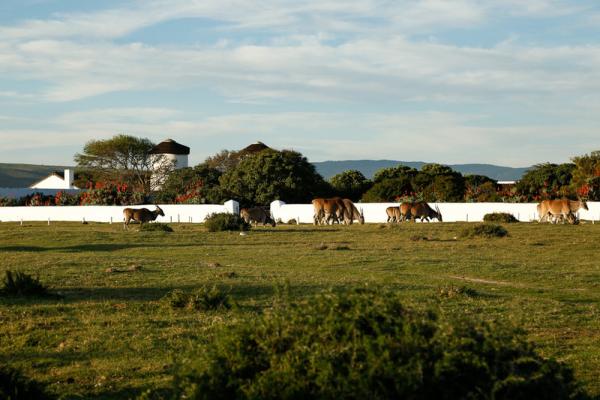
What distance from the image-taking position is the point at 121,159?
105688 millimetres

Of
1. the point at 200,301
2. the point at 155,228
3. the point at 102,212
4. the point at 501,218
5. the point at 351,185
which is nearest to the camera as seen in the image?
the point at 200,301

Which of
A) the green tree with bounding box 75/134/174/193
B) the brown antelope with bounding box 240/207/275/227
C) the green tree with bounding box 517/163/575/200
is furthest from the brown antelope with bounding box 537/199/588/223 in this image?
the green tree with bounding box 75/134/174/193

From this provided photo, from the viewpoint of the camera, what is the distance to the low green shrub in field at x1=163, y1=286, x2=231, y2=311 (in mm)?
13648

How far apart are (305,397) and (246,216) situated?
38.9 metres

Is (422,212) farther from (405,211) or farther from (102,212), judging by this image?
(102,212)

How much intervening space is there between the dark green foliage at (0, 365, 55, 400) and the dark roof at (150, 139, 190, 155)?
9994cm

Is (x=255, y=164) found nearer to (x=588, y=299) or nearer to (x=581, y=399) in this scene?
(x=588, y=299)

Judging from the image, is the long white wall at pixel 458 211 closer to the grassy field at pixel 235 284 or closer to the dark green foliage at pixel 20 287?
A: the grassy field at pixel 235 284

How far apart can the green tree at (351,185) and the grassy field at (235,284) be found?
4105 centimetres

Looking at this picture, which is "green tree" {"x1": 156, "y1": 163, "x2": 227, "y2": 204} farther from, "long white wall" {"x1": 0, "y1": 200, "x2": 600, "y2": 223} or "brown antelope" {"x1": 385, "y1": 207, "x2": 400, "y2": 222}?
"brown antelope" {"x1": 385, "y1": 207, "x2": 400, "y2": 222}

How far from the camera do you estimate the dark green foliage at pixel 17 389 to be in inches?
283

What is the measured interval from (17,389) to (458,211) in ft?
139

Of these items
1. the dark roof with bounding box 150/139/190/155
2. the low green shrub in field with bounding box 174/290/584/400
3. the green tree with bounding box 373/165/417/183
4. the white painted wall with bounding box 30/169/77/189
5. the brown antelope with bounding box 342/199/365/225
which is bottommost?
the low green shrub in field with bounding box 174/290/584/400

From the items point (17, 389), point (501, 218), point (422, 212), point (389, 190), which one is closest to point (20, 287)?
point (17, 389)
